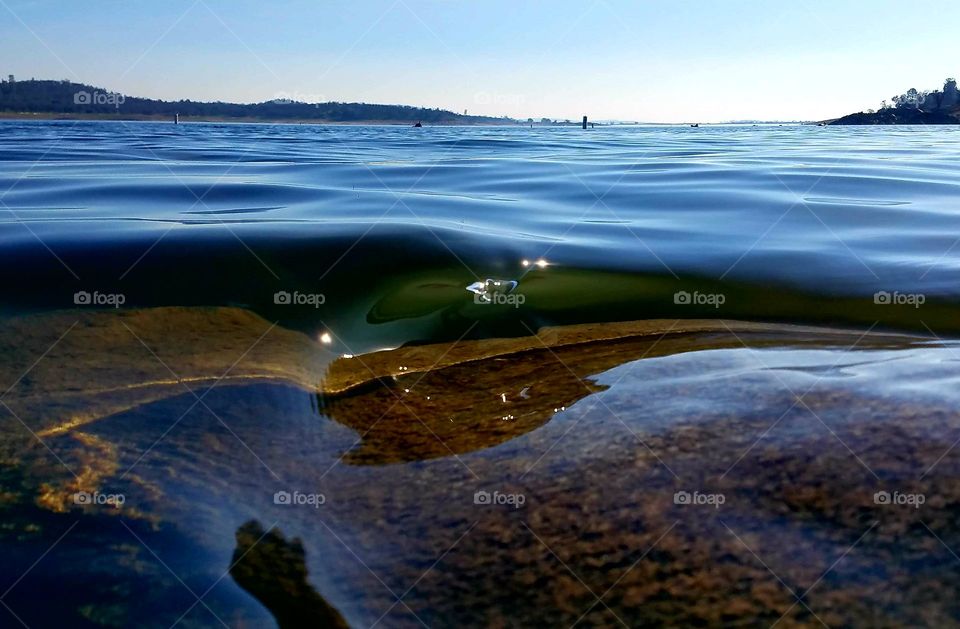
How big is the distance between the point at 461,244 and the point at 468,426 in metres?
3.49

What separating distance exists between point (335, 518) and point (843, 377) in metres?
2.67

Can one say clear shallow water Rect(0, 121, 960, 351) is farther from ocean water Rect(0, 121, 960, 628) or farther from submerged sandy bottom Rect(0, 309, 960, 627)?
submerged sandy bottom Rect(0, 309, 960, 627)

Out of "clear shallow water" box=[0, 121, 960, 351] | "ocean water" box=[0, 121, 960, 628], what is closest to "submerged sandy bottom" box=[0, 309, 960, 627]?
"ocean water" box=[0, 121, 960, 628]

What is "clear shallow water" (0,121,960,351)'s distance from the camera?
5551 millimetres

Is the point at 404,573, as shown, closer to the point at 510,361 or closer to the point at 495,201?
the point at 510,361

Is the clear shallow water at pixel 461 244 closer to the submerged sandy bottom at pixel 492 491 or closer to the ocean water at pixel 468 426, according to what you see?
the ocean water at pixel 468 426

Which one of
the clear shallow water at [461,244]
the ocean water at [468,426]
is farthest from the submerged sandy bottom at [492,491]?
the clear shallow water at [461,244]

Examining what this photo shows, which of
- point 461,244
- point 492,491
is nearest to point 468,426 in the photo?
point 492,491

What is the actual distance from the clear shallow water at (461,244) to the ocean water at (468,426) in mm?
49

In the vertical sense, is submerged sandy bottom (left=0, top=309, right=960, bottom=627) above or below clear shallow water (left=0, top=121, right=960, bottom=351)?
below

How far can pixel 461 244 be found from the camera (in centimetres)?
687

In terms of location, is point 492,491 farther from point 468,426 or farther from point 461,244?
point 461,244

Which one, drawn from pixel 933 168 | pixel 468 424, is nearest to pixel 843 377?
pixel 468 424

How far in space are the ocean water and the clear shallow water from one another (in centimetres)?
5
